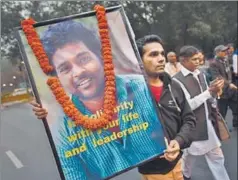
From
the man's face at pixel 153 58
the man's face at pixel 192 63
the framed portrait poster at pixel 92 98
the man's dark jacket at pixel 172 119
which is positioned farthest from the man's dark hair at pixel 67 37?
the man's face at pixel 192 63

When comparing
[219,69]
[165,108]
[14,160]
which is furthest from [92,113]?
[219,69]

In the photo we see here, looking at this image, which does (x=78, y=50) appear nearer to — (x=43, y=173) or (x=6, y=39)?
(x=6, y=39)

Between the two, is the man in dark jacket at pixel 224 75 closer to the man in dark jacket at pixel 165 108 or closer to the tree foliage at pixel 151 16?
the tree foliage at pixel 151 16

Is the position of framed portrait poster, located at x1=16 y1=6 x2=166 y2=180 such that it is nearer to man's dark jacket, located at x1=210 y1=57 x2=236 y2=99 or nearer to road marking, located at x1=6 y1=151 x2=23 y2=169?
road marking, located at x1=6 y1=151 x2=23 y2=169

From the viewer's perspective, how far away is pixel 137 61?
135 centimetres

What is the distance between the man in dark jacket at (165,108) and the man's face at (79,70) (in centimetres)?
31

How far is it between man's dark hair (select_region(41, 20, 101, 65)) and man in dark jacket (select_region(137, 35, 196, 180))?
11.9 inches

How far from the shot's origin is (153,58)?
150cm

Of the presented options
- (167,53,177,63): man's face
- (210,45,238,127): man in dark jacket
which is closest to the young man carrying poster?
(210,45,238,127): man in dark jacket

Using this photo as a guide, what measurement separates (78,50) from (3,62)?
0.50 m

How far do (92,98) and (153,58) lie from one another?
0.37 meters

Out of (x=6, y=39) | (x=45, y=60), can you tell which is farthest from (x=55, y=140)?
(x=6, y=39)

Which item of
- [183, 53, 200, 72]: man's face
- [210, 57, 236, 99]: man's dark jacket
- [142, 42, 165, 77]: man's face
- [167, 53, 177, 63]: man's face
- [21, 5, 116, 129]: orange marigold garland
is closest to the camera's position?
[21, 5, 116, 129]: orange marigold garland

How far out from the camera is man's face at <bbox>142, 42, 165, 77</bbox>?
1.49 meters
